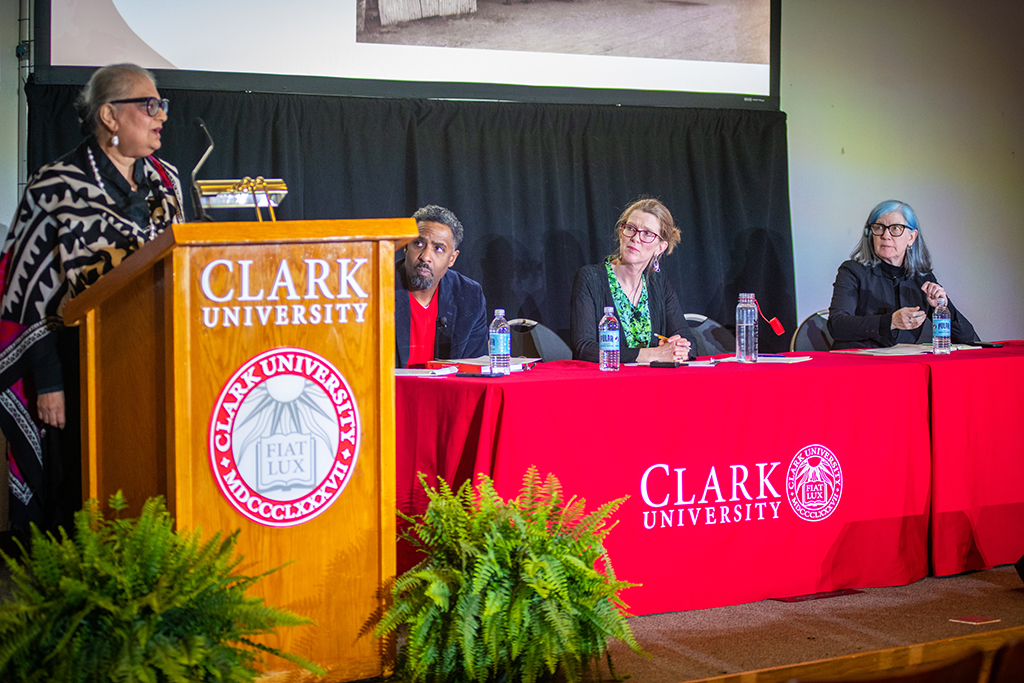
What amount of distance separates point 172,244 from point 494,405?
883 mm

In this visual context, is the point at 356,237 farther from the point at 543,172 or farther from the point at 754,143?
the point at 754,143

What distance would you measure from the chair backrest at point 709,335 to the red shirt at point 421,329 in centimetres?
143

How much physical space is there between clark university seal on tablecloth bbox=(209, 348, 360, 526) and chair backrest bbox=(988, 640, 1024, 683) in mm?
1155

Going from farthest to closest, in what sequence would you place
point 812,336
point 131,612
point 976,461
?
1. point 812,336
2. point 976,461
3. point 131,612

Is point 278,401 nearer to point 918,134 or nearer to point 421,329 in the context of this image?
point 421,329

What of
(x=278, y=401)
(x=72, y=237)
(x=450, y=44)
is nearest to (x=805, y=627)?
(x=278, y=401)

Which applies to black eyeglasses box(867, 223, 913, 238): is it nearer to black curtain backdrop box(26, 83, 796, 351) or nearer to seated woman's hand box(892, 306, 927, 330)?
seated woman's hand box(892, 306, 927, 330)

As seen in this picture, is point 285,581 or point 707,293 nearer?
point 285,581

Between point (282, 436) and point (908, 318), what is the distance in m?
2.57

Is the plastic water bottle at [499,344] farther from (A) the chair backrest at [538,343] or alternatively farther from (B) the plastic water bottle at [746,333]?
(A) the chair backrest at [538,343]

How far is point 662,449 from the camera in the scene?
2408 mm

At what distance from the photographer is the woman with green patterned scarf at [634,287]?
3.20 m

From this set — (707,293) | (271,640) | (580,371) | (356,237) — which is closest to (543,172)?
(707,293)

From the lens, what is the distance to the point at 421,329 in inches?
133
